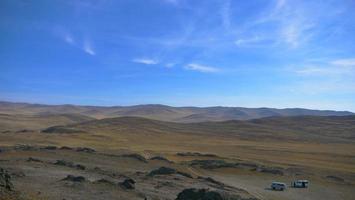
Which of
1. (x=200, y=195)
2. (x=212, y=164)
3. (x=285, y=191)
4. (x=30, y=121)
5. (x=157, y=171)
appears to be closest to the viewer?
(x=200, y=195)

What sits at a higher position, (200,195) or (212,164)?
(200,195)

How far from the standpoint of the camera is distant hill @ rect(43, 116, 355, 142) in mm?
120062

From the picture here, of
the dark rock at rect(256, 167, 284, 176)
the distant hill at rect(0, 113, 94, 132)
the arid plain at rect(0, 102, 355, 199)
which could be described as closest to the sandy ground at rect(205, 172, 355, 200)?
the arid plain at rect(0, 102, 355, 199)

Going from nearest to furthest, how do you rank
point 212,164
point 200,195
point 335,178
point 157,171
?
point 200,195, point 157,171, point 335,178, point 212,164

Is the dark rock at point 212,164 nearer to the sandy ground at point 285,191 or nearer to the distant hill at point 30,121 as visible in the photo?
the sandy ground at point 285,191

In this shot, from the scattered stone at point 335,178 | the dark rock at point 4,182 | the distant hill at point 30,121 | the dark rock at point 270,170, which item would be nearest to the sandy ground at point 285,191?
the dark rock at point 270,170

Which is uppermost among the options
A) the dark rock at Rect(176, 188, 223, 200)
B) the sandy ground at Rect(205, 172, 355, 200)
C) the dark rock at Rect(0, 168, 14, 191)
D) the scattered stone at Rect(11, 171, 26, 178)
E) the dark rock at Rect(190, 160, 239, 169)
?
the dark rock at Rect(0, 168, 14, 191)

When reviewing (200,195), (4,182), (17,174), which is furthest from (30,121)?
(200,195)

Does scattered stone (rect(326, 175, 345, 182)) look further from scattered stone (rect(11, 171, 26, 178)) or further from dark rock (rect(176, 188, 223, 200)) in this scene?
scattered stone (rect(11, 171, 26, 178))

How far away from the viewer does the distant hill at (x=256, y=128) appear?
394 feet

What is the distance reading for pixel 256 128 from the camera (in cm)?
14012

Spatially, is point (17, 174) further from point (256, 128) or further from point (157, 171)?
point (256, 128)

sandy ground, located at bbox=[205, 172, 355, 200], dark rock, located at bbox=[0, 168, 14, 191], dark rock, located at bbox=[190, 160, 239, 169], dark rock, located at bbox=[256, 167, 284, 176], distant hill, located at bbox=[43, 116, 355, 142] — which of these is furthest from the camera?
distant hill, located at bbox=[43, 116, 355, 142]

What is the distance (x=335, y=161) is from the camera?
229ft
